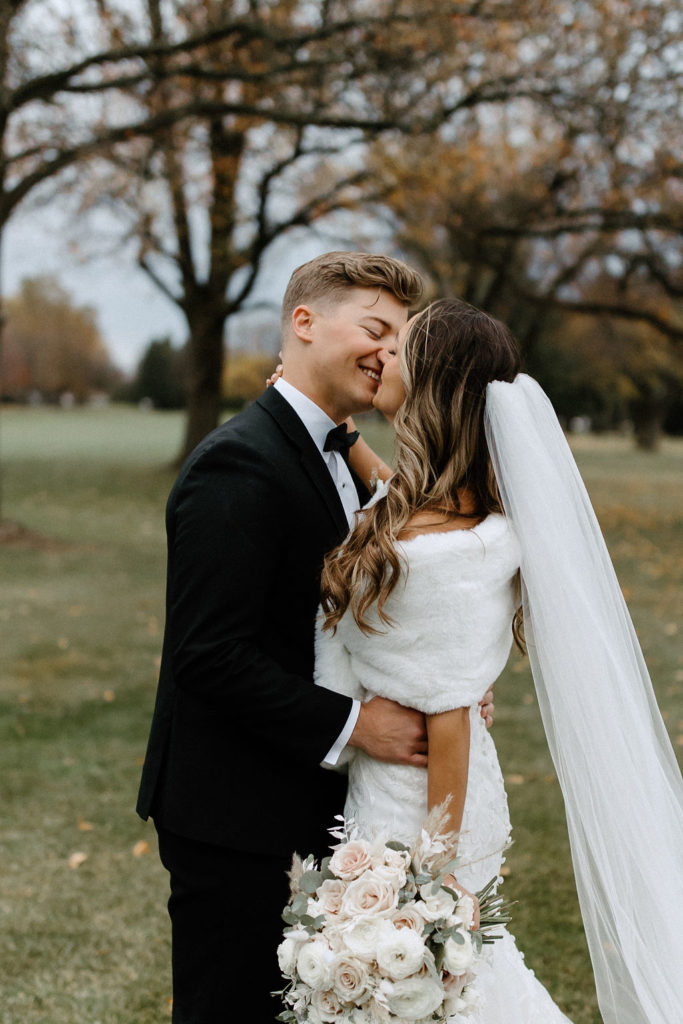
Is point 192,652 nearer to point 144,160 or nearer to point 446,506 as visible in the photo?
point 446,506

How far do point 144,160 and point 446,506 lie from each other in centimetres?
1086

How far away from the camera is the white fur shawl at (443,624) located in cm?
224

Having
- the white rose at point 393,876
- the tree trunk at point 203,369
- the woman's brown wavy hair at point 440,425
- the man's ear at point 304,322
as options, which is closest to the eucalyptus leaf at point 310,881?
the white rose at point 393,876

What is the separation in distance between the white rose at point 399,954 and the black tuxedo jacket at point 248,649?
510mm

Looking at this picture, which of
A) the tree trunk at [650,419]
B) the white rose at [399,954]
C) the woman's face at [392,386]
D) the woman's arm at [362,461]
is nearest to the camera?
the white rose at [399,954]

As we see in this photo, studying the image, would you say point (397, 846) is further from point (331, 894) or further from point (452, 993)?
point (452, 993)

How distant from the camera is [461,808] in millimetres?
2318

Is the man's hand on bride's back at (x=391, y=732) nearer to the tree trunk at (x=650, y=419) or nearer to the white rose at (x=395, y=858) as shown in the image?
the white rose at (x=395, y=858)

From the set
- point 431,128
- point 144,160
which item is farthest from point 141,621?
point 431,128

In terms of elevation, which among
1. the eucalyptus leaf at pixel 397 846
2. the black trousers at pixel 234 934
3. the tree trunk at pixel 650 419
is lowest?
the tree trunk at pixel 650 419

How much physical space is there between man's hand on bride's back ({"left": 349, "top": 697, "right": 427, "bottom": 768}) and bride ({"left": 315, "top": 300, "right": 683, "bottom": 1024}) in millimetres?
53

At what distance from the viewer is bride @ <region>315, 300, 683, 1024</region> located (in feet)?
7.51

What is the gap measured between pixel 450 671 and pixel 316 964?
2.24 ft

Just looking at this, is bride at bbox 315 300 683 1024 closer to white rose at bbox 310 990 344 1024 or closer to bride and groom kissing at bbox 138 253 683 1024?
bride and groom kissing at bbox 138 253 683 1024
